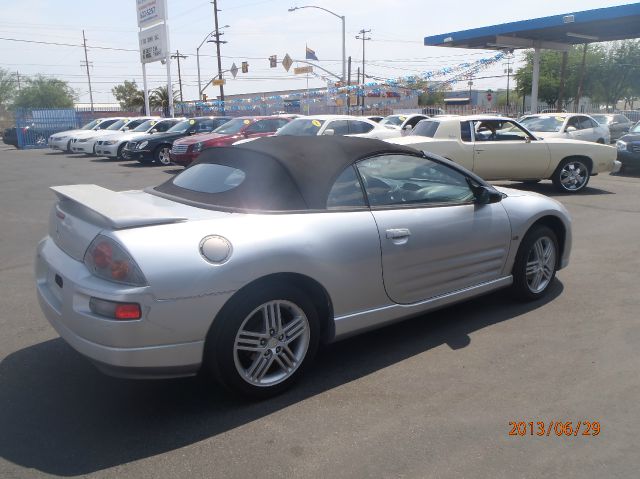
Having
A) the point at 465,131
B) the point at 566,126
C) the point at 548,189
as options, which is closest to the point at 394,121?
the point at 566,126

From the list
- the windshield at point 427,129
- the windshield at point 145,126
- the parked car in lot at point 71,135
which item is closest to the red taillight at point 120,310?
the windshield at point 427,129

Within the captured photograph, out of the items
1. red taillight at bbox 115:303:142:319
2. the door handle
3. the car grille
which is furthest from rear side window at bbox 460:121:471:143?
red taillight at bbox 115:303:142:319

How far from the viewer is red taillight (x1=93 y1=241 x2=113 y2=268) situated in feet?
9.64

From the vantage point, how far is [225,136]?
1585 centimetres

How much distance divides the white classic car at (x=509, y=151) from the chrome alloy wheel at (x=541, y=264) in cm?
593

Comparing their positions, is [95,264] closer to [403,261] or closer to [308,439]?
[308,439]

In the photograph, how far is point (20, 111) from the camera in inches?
1191

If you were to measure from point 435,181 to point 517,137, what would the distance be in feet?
24.7

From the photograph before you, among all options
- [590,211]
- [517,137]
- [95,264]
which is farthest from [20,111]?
[95,264]

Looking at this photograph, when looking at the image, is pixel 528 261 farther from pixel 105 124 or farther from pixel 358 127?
pixel 105 124

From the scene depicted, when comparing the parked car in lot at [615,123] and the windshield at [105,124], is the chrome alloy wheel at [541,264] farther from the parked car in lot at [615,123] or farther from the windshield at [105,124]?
the windshield at [105,124]

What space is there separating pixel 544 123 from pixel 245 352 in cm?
1416

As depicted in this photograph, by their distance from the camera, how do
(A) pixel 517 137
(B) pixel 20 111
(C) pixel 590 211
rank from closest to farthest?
(C) pixel 590 211 → (A) pixel 517 137 → (B) pixel 20 111

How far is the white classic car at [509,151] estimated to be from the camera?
1086cm
